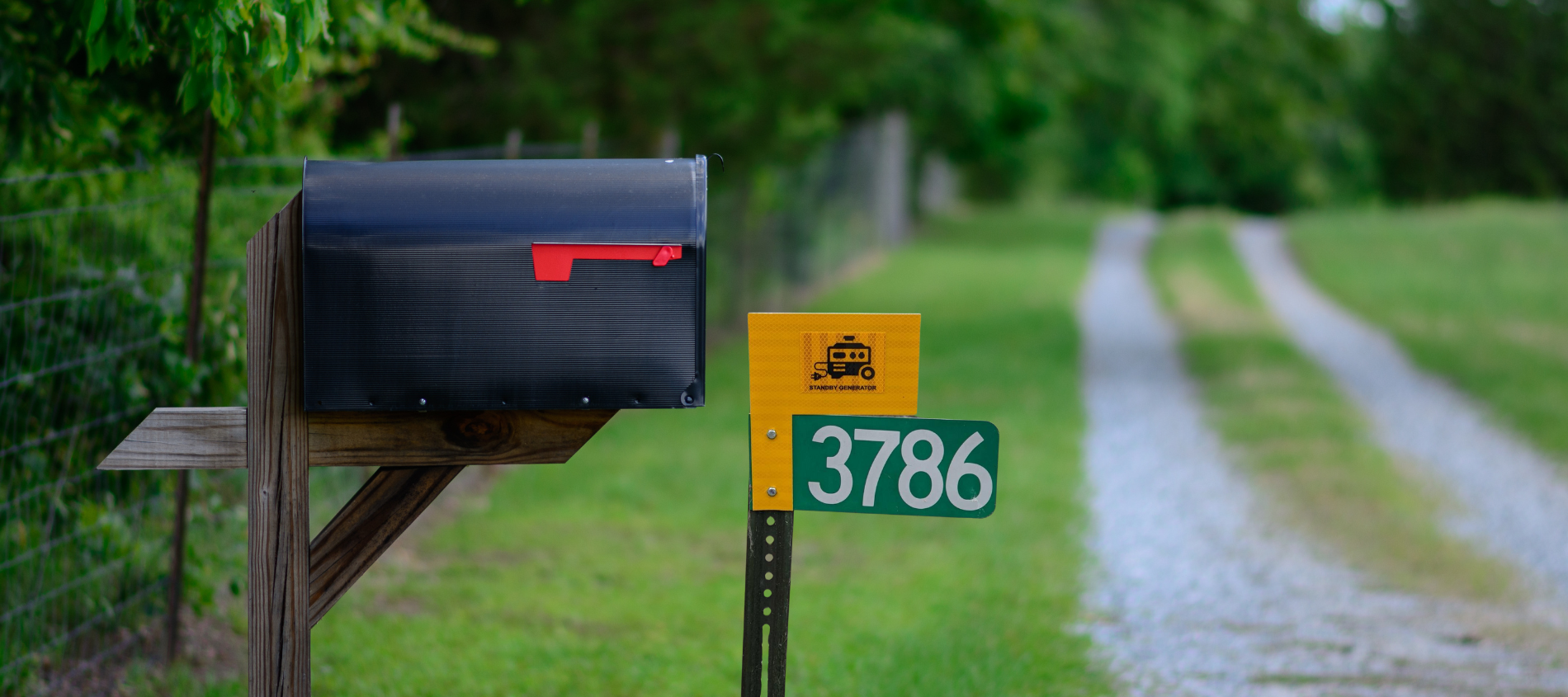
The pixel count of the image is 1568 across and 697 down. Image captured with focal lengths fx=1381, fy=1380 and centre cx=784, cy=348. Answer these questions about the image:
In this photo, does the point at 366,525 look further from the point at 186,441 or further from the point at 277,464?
the point at 186,441

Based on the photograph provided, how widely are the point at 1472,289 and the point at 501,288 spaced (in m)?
19.5

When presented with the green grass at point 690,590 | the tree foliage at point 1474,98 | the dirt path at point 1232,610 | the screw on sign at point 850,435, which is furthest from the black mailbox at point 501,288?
the tree foliage at point 1474,98

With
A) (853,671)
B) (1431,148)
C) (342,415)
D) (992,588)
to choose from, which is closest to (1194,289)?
(992,588)

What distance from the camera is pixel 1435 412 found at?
11312 millimetres

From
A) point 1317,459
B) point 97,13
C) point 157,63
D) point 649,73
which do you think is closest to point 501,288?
point 97,13

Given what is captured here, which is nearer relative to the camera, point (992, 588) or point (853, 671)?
point (853, 671)

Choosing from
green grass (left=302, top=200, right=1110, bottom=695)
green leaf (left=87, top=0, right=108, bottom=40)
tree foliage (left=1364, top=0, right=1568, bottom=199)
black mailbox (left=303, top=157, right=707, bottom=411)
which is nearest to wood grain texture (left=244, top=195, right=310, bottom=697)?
black mailbox (left=303, top=157, right=707, bottom=411)

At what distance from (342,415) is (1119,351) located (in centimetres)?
1264

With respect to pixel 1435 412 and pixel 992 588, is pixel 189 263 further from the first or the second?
pixel 1435 412

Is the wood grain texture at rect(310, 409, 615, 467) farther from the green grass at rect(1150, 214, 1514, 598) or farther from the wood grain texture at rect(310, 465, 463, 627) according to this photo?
the green grass at rect(1150, 214, 1514, 598)

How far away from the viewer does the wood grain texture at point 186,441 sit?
9.83ft

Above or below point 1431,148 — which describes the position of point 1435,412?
below

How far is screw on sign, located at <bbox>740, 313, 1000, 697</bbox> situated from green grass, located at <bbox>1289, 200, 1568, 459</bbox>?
313 inches

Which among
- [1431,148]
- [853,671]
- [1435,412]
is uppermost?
[1431,148]
